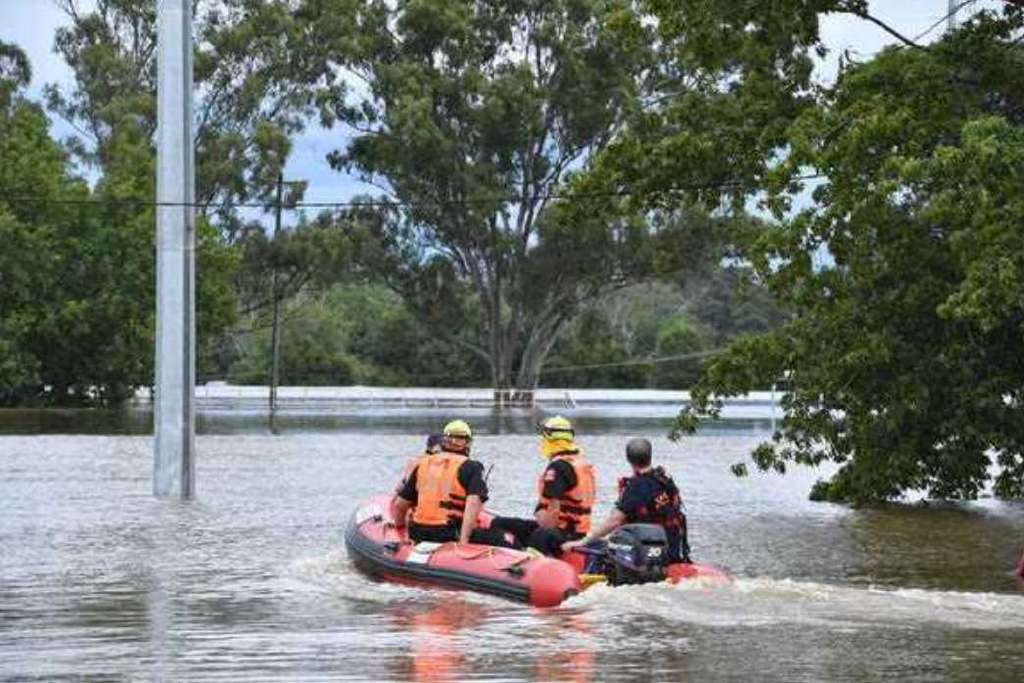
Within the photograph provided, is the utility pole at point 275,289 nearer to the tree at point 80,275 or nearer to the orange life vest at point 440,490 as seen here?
the tree at point 80,275

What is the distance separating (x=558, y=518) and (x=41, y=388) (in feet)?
192

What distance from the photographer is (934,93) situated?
24.7 m

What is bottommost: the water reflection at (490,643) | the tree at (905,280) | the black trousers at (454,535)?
the water reflection at (490,643)

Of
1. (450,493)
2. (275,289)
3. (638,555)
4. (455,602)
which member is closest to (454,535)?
(450,493)

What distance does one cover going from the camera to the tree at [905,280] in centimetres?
2094

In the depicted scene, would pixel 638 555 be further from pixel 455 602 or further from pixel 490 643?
pixel 490 643

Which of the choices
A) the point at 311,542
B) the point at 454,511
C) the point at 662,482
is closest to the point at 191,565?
the point at 311,542

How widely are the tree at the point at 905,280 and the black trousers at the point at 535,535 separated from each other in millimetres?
4979

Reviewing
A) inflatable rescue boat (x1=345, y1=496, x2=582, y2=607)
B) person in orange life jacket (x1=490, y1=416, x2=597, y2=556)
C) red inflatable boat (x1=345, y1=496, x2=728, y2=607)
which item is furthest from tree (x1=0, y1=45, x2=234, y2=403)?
person in orange life jacket (x1=490, y1=416, x2=597, y2=556)

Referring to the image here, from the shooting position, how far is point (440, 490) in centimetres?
1922

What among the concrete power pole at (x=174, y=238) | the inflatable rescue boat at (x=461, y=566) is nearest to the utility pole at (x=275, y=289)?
the concrete power pole at (x=174, y=238)

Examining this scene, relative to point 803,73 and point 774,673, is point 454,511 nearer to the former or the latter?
point 774,673

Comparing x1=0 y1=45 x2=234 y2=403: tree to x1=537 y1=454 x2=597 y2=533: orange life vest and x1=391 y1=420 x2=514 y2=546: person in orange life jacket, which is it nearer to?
x1=391 y1=420 x2=514 y2=546: person in orange life jacket

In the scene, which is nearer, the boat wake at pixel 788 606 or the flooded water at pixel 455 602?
the flooded water at pixel 455 602
